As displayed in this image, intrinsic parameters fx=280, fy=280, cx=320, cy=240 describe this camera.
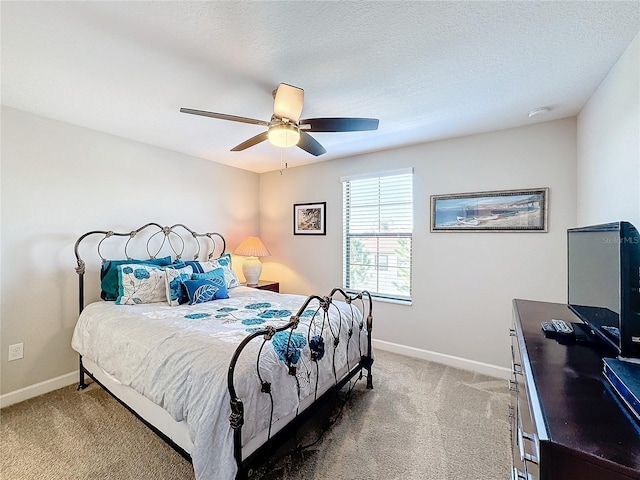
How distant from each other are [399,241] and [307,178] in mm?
1623

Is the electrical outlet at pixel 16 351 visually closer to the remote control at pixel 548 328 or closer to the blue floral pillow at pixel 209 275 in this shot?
the blue floral pillow at pixel 209 275

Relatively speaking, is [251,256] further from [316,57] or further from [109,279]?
[316,57]

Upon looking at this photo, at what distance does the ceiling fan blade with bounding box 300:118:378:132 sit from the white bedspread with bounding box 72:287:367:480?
1339 mm

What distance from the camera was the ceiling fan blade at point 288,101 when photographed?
1.67 m

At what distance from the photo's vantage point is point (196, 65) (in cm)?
176

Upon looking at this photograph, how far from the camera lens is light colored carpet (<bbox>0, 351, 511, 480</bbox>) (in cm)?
167

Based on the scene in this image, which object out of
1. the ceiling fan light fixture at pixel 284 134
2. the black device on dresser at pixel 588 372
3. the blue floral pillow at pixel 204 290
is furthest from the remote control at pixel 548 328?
the blue floral pillow at pixel 204 290

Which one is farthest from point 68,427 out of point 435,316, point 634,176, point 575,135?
point 575,135

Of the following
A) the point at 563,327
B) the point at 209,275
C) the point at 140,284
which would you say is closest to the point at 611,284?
the point at 563,327

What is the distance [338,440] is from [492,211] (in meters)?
2.46

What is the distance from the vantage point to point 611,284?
1.17m

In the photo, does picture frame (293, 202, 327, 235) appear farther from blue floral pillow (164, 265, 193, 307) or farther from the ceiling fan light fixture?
the ceiling fan light fixture

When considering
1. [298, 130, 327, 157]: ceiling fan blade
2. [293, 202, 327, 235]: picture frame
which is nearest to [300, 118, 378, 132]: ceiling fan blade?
[298, 130, 327, 157]: ceiling fan blade

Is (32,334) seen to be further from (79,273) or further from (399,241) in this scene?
(399,241)
